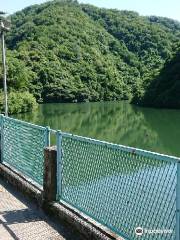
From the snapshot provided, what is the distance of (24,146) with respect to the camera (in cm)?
730

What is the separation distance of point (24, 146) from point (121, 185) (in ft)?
9.47

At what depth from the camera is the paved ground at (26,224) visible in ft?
17.4

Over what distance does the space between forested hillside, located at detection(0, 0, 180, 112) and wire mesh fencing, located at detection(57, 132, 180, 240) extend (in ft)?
231

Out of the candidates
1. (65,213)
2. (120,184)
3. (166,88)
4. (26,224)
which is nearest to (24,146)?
(26,224)

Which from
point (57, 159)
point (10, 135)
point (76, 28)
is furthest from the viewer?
point (76, 28)

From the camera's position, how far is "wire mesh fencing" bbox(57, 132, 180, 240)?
4.18 meters

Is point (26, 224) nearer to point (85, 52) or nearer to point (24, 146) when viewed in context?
point (24, 146)

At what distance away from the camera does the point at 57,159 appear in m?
5.99

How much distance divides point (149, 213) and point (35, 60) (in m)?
101

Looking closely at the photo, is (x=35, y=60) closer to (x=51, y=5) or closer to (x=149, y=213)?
(x=51, y=5)

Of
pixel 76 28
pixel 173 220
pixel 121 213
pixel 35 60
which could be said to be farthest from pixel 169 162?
pixel 76 28

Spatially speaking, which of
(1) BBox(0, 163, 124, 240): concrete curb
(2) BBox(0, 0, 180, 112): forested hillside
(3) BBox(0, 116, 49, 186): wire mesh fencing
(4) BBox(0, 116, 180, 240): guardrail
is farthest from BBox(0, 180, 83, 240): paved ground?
(2) BBox(0, 0, 180, 112): forested hillside

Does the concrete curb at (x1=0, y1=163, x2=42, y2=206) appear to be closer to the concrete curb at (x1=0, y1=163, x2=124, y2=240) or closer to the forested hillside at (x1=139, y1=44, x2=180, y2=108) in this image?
the concrete curb at (x1=0, y1=163, x2=124, y2=240)

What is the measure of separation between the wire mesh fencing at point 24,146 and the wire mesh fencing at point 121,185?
0.80m
